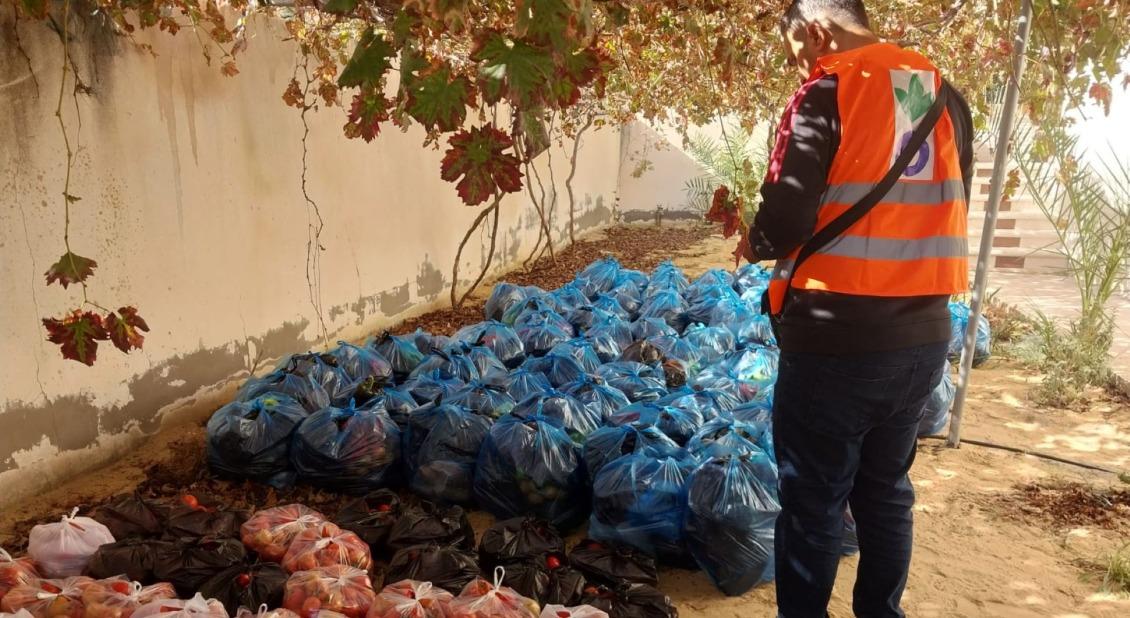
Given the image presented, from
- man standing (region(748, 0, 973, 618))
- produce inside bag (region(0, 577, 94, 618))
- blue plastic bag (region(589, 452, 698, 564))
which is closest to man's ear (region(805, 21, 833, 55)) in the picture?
man standing (region(748, 0, 973, 618))

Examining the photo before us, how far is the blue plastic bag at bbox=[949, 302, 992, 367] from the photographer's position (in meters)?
5.07

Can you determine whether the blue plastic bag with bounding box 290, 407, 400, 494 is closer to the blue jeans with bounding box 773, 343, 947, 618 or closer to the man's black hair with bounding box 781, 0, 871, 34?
the blue jeans with bounding box 773, 343, 947, 618

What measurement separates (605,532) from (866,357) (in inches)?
52.7

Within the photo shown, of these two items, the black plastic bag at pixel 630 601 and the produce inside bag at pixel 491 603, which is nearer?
the produce inside bag at pixel 491 603

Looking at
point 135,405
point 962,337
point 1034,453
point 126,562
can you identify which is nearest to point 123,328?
point 126,562

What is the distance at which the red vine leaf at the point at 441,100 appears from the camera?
1.68 m

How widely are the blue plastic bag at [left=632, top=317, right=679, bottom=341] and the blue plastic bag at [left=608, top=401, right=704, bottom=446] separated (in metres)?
1.37

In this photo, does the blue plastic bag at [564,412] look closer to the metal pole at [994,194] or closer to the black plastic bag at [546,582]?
the black plastic bag at [546,582]

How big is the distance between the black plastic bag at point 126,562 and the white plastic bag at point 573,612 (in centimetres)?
117

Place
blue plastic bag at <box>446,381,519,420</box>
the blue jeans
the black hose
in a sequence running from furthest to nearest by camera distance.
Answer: the black hose < blue plastic bag at <box>446,381,519,420</box> < the blue jeans

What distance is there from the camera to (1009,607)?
2.74 m

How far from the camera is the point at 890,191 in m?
1.83

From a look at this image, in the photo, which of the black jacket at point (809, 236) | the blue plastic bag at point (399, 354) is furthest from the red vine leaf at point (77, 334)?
the black jacket at point (809, 236)

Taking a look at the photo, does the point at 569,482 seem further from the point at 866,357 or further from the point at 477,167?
the point at 477,167
